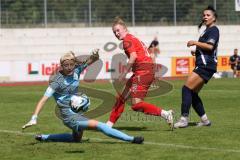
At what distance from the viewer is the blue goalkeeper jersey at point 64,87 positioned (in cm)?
1027

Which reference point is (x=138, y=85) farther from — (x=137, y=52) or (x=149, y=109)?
(x=137, y=52)

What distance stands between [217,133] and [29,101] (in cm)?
957

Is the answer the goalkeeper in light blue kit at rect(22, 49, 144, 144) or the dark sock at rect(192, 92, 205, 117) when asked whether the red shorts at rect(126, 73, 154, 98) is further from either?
the goalkeeper in light blue kit at rect(22, 49, 144, 144)

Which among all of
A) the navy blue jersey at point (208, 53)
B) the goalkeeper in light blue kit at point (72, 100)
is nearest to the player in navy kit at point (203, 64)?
the navy blue jersey at point (208, 53)

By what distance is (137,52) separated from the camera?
11992mm

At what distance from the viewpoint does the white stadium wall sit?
121 ft

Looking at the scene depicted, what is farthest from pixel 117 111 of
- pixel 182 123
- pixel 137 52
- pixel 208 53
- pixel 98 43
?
pixel 98 43

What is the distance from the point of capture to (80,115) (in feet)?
34.1

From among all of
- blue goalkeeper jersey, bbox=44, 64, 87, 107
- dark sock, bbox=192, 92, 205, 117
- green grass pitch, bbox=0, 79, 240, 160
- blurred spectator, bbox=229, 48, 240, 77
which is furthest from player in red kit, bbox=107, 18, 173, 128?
blurred spectator, bbox=229, 48, 240, 77

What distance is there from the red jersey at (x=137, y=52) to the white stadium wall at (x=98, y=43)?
875 inches

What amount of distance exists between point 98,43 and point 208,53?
29.1 m

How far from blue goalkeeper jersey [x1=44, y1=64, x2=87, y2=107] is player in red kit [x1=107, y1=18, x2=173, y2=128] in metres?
1.57

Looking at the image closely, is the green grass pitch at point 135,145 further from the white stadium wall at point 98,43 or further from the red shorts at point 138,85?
the white stadium wall at point 98,43

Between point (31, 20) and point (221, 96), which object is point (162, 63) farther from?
point (221, 96)
